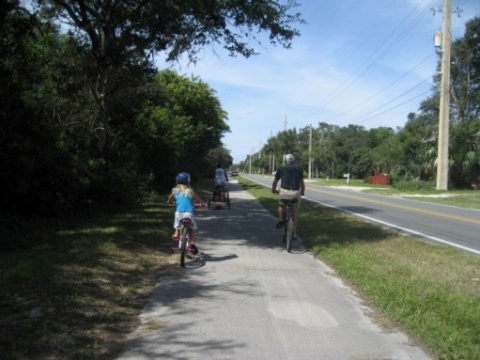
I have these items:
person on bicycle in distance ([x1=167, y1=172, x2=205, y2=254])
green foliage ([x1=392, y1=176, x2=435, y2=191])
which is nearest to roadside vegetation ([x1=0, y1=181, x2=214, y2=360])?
person on bicycle in distance ([x1=167, y1=172, x2=205, y2=254])

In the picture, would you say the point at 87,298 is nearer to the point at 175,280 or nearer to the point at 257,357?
the point at 175,280

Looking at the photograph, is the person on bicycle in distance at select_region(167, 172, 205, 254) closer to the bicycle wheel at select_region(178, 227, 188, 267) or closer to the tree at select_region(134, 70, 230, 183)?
the bicycle wheel at select_region(178, 227, 188, 267)

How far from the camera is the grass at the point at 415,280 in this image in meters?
5.37

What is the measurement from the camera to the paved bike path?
191 inches

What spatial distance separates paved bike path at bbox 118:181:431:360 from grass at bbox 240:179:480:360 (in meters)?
0.26

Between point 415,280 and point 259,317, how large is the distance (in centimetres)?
292

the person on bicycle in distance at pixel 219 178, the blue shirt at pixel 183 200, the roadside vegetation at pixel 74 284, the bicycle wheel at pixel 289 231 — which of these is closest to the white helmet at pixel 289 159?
the bicycle wheel at pixel 289 231

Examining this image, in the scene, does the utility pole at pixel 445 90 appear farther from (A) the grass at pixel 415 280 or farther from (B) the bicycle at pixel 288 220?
(B) the bicycle at pixel 288 220

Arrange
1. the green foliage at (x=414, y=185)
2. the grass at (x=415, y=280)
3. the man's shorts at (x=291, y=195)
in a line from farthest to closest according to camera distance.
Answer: the green foliage at (x=414, y=185) < the man's shorts at (x=291, y=195) < the grass at (x=415, y=280)

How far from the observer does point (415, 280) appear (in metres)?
7.65

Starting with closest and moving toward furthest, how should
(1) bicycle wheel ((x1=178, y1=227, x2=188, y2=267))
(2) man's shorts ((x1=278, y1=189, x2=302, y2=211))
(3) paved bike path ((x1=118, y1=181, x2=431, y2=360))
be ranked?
(3) paved bike path ((x1=118, y1=181, x2=431, y2=360)) → (1) bicycle wheel ((x1=178, y1=227, x2=188, y2=267)) → (2) man's shorts ((x1=278, y1=189, x2=302, y2=211))

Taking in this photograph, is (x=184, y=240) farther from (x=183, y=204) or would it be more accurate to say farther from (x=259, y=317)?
(x=259, y=317)

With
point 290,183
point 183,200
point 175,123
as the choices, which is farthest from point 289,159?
point 175,123

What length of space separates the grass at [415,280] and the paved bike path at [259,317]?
0.26m
